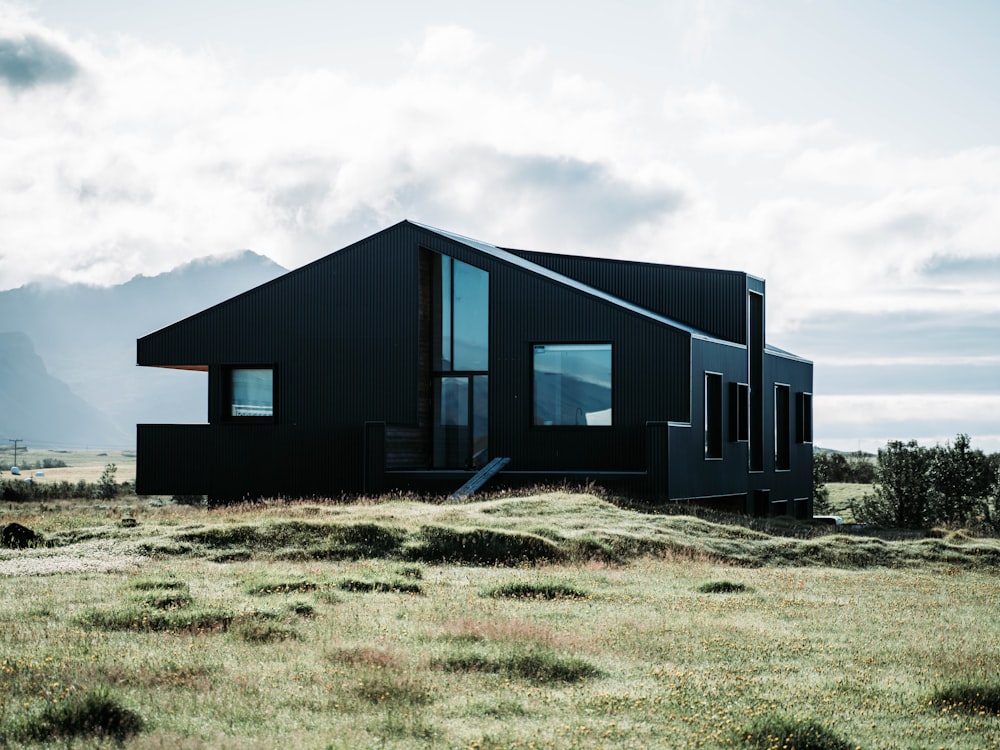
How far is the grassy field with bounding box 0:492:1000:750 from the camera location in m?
8.11

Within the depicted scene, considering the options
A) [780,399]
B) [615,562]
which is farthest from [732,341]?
[615,562]

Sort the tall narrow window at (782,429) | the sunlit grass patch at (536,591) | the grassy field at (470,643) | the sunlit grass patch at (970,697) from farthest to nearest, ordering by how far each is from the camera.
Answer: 1. the tall narrow window at (782,429)
2. the sunlit grass patch at (536,591)
3. the sunlit grass patch at (970,697)
4. the grassy field at (470,643)

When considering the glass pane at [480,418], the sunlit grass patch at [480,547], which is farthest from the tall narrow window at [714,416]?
the sunlit grass patch at [480,547]

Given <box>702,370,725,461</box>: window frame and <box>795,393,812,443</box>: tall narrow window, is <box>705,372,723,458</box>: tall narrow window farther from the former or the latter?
<box>795,393,812,443</box>: tall narrow window

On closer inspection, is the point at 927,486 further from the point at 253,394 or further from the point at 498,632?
the point at 498,632

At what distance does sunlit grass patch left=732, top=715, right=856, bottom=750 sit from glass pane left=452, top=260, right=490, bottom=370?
81.1ft

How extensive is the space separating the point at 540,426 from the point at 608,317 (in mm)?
3514

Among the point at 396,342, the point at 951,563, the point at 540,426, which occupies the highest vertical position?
the point at 396,342

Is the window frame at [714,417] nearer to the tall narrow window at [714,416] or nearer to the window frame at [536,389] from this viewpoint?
the tall narrow window at [714,416]

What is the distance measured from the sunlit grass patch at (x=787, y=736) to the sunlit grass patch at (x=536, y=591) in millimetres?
6750

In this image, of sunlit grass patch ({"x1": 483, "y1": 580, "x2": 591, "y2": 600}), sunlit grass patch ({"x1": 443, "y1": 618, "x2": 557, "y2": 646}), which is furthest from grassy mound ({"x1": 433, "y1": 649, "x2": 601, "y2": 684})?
sunlit grass patch ({"x1": 483, "y1": 580, "x2": 591, "y2": 600})

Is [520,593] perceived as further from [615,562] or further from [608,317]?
[608,317]

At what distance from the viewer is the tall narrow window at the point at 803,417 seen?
143 ft

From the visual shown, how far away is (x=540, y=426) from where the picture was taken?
3116 cm
